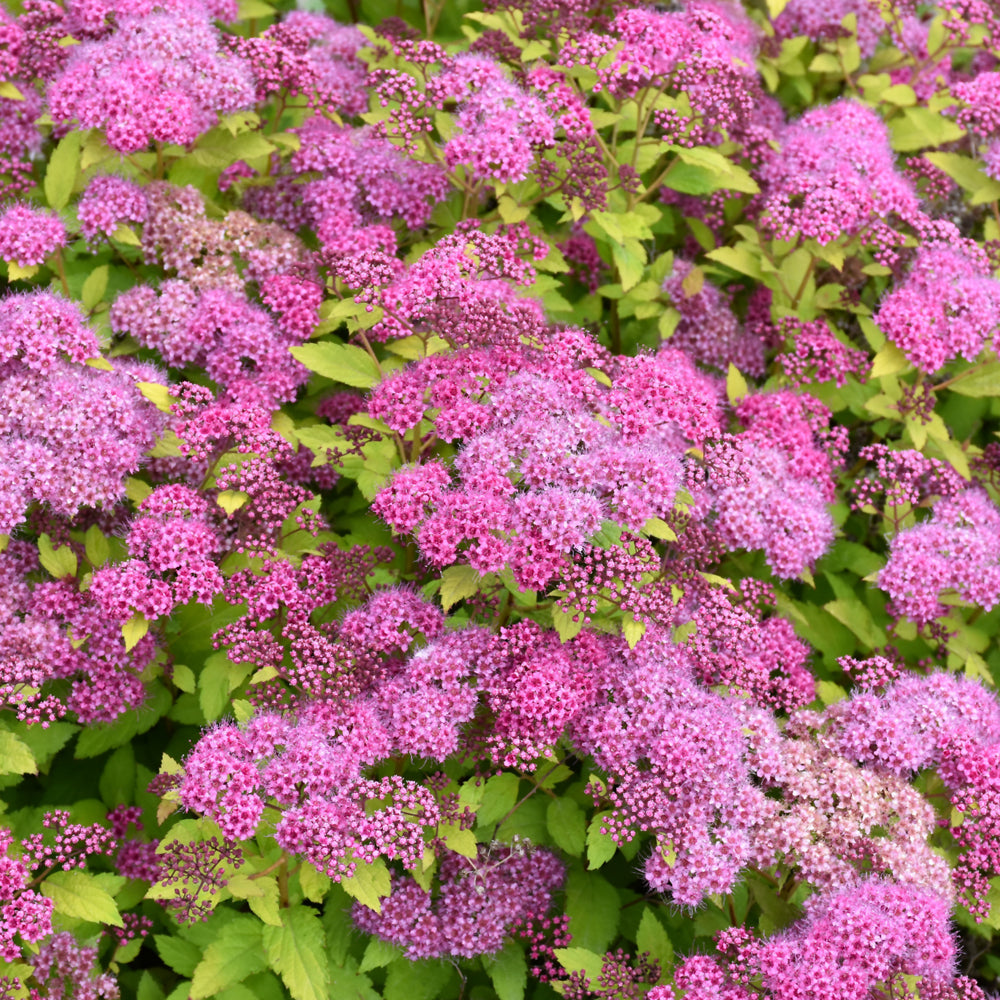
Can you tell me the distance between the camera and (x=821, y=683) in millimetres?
4609

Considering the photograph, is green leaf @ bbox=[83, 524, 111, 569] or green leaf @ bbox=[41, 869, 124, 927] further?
green leaf @ bbox=[83, 524, 111, 569]

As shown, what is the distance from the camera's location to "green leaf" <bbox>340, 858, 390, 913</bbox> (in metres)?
3.64

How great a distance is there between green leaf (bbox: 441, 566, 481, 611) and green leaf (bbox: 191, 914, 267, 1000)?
1.40m

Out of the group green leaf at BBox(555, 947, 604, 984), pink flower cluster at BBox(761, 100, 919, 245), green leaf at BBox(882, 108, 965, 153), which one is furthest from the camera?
green leaf at BBox(882, 108, 965, 153)

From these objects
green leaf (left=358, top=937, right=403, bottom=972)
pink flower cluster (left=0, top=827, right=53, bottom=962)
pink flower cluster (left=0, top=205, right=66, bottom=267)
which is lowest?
green leaf (left=358, top=937, right=403, bottom=972)

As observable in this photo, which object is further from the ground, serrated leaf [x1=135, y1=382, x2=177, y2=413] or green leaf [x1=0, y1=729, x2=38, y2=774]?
serrated leaf [x1=135, y1=382, x2=177, y2=413]

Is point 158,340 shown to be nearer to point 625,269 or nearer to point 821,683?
point 625,269

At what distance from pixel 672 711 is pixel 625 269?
2168mm

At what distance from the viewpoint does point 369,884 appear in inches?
145

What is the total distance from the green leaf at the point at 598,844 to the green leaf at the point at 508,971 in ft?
1.88

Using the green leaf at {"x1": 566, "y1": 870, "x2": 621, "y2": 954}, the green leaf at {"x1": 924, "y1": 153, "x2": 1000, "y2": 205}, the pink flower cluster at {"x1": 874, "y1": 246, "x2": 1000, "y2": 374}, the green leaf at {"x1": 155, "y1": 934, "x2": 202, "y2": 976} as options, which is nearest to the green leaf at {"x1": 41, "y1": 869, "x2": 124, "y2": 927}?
the green leaf at {"x1": 155, "y1": 934, "x2": 202, "y2": 976}

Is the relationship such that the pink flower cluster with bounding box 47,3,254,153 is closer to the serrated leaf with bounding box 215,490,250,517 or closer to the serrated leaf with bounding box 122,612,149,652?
the serrated leaf with bounding box 215,490,250,517

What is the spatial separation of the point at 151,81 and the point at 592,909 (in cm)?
388

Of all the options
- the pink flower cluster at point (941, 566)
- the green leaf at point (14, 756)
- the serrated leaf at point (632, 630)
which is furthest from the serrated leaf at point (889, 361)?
the green leaf at point (14, 756)
